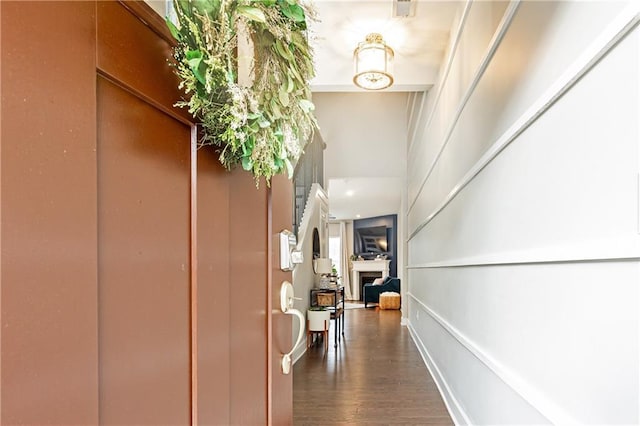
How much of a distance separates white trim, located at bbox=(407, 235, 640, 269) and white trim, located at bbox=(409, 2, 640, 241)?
44cm

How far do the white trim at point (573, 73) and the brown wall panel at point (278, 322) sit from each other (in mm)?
911

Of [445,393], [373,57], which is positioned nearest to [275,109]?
[373,57]

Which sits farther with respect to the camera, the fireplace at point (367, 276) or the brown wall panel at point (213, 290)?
the fireplace at point (367, 276)

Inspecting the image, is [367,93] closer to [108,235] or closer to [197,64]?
[197,64]

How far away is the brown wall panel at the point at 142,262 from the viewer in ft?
1.88

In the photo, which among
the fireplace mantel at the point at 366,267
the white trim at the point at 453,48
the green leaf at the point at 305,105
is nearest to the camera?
the green leaf at the point at 305,105

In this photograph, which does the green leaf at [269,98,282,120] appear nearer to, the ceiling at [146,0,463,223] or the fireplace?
the ceiling at [146,0,463,223]

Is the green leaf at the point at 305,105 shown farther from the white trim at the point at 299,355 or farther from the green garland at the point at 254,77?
the white trim at the point at 299,355

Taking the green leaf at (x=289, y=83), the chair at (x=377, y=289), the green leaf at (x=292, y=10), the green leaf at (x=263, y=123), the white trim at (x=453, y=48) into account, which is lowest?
the chair at (x=377, y=289)

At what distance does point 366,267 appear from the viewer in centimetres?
1370

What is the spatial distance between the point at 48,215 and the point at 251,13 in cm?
50

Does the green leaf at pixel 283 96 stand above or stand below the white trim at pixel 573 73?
below

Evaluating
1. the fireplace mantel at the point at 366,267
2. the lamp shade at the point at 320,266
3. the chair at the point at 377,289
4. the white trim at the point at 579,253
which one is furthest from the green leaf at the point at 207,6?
the fireplace mantel at the point at 366,267

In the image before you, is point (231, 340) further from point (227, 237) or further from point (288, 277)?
point (288, 277)
